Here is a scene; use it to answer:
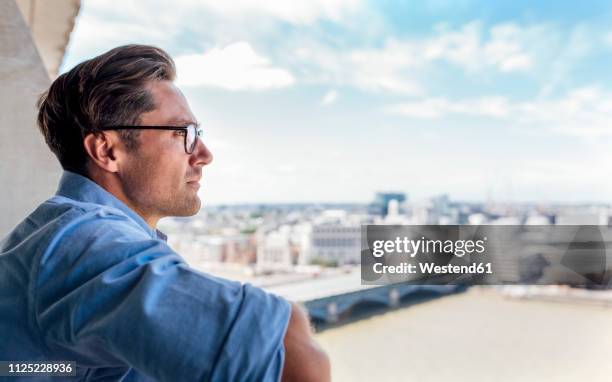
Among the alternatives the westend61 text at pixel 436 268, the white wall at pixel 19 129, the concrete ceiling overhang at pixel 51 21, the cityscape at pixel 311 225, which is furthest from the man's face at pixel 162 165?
the cityscape at pixel 311 225

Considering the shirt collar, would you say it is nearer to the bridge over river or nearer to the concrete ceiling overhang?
the concrete ceiling overhang

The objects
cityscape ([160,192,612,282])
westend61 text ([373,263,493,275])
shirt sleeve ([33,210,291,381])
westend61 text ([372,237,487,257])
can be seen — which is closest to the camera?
shirt sleeve ([33,210,291,381])

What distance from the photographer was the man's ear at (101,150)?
1.57 feet

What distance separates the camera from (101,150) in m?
0.48

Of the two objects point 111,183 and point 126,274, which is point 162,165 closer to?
point 111,183

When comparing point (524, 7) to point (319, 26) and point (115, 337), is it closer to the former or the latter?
point (319, 26)

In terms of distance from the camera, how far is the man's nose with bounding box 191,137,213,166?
0.53 meters

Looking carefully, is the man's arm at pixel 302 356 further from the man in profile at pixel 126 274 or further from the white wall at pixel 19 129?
the white wall at pixel 19 129

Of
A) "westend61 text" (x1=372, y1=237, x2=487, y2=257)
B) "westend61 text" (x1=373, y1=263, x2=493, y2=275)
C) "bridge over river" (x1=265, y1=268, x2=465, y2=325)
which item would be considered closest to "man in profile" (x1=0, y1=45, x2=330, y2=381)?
"westend61 text" (x1=372, y1=237, x2=487, y2=257)

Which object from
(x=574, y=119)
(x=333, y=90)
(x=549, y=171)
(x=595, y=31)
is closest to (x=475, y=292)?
(x=549, y=171)

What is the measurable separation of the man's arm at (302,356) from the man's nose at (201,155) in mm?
241

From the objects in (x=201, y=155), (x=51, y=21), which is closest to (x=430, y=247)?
(x=51, y=21)

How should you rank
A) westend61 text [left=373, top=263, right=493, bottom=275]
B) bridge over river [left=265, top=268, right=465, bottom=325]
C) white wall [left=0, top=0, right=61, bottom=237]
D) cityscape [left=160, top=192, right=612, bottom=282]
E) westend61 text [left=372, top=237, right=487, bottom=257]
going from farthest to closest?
1. cityscape [left=160, top=192, right=612, bottom=282]
2. bridge over river [left=265, top=268, right=465, bottom=325]
3. westend61 text [left=373, top=263, right=493, bottom=275]
4. westend61 text [left=372, top=237, right=487, bottom=257]
5. white wall [left=0, top=0, right=61, bottom=237]

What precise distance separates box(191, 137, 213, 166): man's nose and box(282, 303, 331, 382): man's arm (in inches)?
9.5
